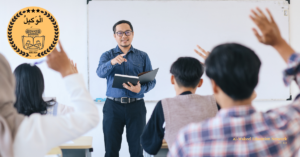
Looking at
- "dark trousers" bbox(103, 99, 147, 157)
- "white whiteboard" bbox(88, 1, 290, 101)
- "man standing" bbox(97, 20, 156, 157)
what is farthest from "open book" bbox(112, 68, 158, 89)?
"white whiteboard" bbox(88, 1, 290, 101)

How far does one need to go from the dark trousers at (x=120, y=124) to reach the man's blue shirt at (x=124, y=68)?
11 centimetres

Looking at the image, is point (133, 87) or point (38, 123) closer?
point (38, 123)

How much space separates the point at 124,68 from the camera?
259 cm

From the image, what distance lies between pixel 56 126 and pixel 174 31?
292 cm

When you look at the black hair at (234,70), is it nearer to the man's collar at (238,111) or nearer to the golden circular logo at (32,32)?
the man's collar at (238,111)

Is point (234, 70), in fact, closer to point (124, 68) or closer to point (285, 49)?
point (285, 49)

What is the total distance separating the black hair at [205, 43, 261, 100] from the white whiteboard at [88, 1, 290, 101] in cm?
266

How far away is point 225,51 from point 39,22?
328cm

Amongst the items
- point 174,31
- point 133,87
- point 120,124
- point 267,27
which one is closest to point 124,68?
point 133,87

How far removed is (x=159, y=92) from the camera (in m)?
3.43

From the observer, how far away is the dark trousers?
2430mm

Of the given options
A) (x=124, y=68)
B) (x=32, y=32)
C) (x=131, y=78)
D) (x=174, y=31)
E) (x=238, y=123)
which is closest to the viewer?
(x=238, y=123)

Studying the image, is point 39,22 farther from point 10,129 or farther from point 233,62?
point 233,62

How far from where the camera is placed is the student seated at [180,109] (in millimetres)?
1272
